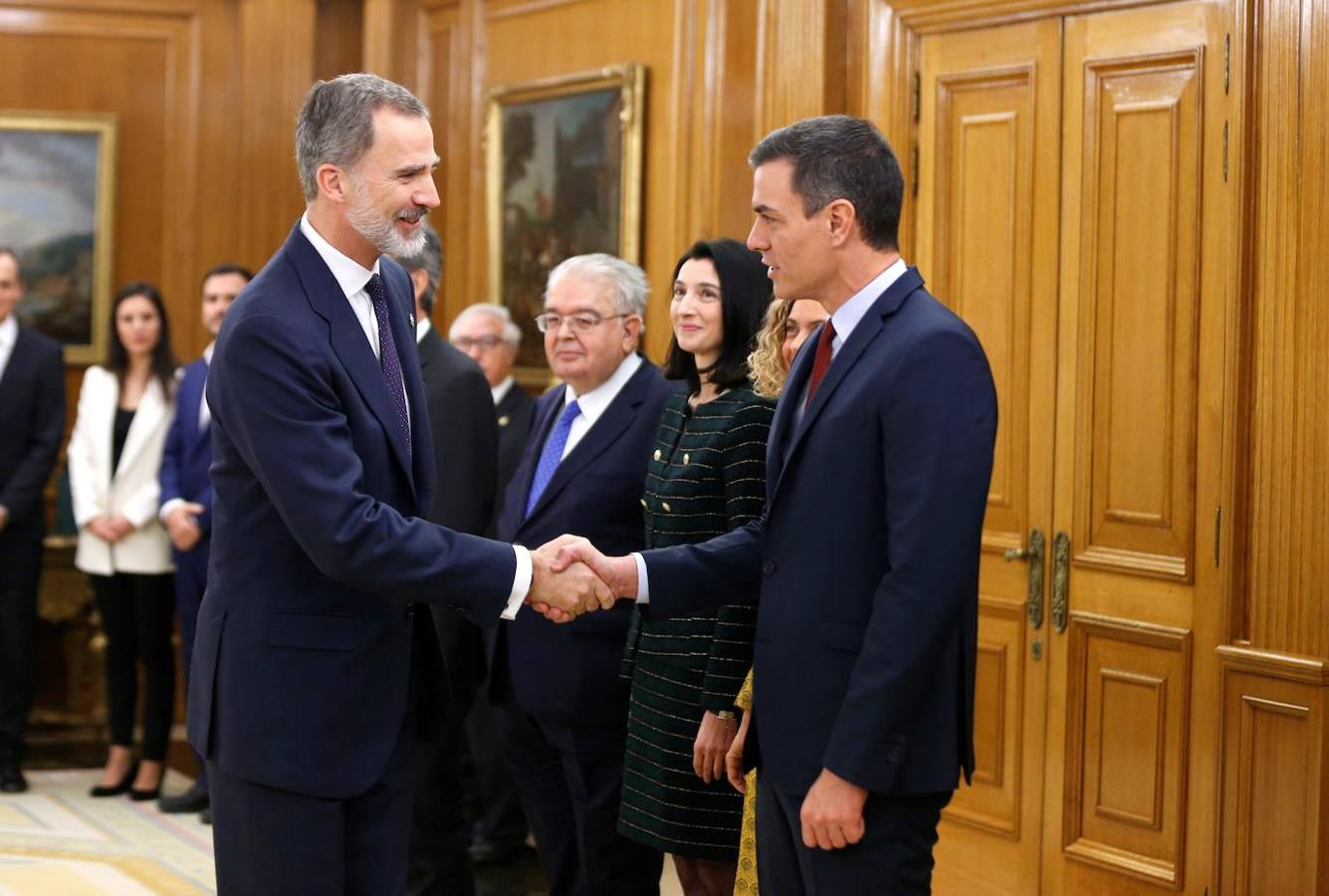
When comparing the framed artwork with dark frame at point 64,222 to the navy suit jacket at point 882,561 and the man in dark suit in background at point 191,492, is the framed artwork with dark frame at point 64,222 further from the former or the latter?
the navy suit jacket at point 882,561

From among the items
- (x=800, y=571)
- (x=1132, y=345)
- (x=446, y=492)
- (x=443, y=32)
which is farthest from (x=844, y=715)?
(x=443, y=32)

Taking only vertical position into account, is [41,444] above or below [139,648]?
above

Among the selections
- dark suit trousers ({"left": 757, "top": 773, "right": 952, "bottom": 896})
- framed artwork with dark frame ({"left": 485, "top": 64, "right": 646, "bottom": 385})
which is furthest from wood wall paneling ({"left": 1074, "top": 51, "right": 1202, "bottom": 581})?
dark suit trousers ({"left": 757, "top": 773, "right": 952, "bottom": 896})

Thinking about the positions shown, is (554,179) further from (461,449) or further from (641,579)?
(641,579)

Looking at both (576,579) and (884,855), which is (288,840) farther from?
(884,855)

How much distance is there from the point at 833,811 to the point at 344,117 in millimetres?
1474

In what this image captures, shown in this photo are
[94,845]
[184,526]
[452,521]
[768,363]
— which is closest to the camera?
[768,363]

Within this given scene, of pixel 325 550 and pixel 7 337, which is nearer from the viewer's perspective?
pixel 325 550

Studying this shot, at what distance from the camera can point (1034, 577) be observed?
484 centimetres

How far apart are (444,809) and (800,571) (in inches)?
93.8

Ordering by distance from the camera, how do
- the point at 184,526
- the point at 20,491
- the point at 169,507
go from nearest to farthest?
the point at 184,526, the point at 169,507, the point at 20,491

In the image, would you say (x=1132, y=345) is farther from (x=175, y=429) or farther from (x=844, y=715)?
(x=175, y=429)

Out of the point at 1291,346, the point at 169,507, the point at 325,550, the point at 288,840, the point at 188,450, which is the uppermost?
the point at 1291,346

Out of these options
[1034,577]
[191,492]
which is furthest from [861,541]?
[191,492]
